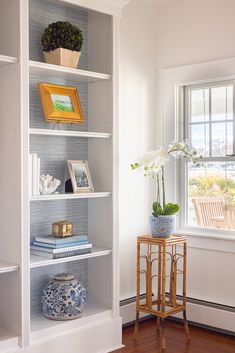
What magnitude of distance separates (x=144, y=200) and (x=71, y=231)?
101 cm

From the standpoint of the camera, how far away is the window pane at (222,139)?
3.99 m

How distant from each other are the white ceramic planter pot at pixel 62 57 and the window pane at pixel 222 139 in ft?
4.43

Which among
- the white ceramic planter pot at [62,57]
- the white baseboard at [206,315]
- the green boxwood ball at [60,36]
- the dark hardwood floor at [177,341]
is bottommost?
the dark hardwood floor at [177,341]

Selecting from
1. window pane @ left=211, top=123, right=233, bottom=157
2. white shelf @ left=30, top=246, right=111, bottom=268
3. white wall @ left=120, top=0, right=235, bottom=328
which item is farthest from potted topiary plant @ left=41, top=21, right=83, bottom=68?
window pane @ left=211, top=123, right=233, bottom=157

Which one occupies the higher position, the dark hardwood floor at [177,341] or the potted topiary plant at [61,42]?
the potted topiary plant at [61,42]

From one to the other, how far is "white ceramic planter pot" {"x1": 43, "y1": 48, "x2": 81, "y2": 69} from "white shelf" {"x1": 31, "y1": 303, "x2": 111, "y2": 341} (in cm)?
168

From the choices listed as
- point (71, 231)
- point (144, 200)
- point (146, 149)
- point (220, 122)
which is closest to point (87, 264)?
point (71, 231)

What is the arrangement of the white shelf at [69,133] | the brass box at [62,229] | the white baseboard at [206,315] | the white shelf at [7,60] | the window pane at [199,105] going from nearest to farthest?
the white shelf at [7,60], the white shelf at [69,133], the brass box at [62,229], the white baseboard at [206,315], the window pane at [199,105]

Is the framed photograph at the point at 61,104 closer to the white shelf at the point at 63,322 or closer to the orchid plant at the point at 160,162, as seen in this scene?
the orchid plant at the point at 160,162

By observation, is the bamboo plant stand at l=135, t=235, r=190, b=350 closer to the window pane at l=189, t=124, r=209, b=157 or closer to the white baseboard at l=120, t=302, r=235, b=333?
the white baseboard at l=120, t=302, r=235, b=333

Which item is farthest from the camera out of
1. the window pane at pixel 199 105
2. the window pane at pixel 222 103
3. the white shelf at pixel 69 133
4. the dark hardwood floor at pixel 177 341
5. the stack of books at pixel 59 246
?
the window pane at pixel 199 105

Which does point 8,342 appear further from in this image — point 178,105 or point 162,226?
point 178,105

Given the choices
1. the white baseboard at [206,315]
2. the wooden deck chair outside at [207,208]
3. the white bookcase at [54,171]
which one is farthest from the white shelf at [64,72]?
the white baseboard at [206,315]

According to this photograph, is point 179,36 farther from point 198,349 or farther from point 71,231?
point 198,349
